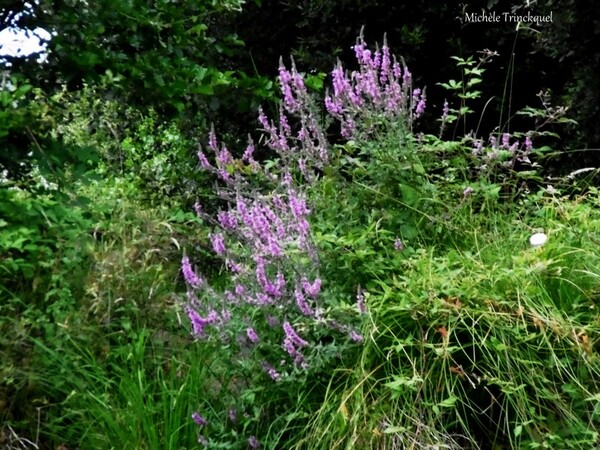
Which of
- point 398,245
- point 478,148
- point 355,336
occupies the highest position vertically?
point 478,148

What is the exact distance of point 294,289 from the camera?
106 inches

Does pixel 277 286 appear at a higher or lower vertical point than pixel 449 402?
higher

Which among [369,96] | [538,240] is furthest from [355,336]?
[369,96]

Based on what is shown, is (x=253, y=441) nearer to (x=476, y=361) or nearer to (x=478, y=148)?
(x=476, y=361)

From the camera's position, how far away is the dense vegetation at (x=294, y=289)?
2.46 m

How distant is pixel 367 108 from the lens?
9.99 feet

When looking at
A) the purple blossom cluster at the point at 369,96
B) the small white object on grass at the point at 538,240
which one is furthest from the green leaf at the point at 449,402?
the purple blossom cluster at the point at 369,96

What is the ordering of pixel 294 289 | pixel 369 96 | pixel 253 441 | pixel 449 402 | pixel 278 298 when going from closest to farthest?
pixel 449 402, pixel 253 441, pixel 278 298, pixel 294 289, pixel 369 96

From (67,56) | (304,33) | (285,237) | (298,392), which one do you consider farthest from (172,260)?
(304,33)

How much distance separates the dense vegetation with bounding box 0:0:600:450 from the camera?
2457 mm

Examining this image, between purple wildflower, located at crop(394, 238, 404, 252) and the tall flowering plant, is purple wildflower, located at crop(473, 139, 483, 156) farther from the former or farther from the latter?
purple wildflower, located at crop(394, 238, 404, 252)

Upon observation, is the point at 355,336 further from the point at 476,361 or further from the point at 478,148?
the point at 478,148

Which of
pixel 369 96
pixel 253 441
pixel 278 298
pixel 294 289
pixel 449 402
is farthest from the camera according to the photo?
pixel 369 96

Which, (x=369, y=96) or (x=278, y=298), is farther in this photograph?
(x=369, y=96)
